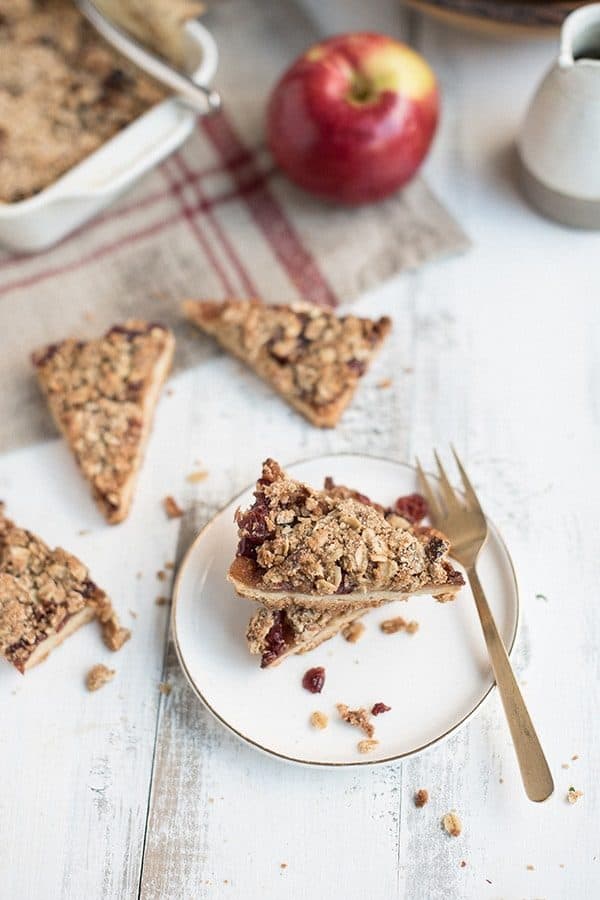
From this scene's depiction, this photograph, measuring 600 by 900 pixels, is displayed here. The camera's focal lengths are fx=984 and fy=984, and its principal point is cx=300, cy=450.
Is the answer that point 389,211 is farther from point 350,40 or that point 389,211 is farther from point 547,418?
point 547,418

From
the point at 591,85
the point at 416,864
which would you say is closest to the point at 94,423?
the point at 416,864

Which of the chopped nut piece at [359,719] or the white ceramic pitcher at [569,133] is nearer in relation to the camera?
the chopped nut piece at [359,719]

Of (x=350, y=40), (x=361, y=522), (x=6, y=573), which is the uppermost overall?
(x=350, y=40)

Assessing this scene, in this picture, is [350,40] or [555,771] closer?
[555,771]

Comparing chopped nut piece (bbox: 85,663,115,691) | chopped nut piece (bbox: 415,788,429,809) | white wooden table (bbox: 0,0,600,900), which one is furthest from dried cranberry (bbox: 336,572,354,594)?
chopped nut piece (bbox: 85,663,115,691)

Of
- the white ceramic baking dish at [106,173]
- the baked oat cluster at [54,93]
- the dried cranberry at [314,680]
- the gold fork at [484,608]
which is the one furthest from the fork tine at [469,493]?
the baked oat cluster at [54,93]

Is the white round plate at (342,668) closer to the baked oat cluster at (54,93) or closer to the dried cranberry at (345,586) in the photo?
the dried cranberry at (345,586)

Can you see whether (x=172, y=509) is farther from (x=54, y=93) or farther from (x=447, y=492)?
(x=54, y=93)
